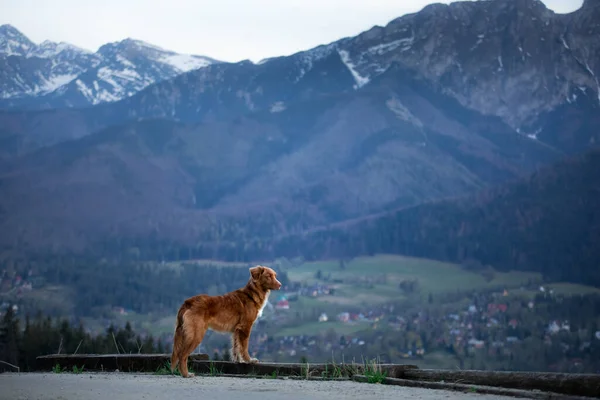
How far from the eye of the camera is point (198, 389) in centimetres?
1428

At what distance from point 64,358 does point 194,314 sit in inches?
157

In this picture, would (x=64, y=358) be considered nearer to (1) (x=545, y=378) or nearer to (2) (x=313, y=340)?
(1) (x=545, y=378)

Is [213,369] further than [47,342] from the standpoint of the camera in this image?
No

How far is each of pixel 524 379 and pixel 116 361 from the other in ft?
29.2

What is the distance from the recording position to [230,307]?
58.3 ft

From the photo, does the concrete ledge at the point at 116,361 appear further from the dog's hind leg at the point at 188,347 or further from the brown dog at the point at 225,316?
the dog's hind leg at the point at 188,347

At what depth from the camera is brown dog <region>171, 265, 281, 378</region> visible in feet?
55.2

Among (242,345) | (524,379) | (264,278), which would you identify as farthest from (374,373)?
(264,278)

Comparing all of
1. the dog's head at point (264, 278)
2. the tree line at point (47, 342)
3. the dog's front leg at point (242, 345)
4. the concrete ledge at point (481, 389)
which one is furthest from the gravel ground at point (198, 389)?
the tree line at point (47, 342)

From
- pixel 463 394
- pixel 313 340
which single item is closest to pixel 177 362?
pixel 463 394

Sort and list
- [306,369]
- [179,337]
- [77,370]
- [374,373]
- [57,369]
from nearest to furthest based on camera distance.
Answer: [374,373] < [306,369] < [179,337] < [77,370] < [57,369]

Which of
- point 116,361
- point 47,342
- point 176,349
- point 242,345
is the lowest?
point 116,361

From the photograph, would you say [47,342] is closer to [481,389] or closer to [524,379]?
[481,389]

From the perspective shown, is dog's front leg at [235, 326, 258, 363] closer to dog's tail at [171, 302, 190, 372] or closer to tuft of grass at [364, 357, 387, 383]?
dog's tail at [171, 302, 190, 372]
